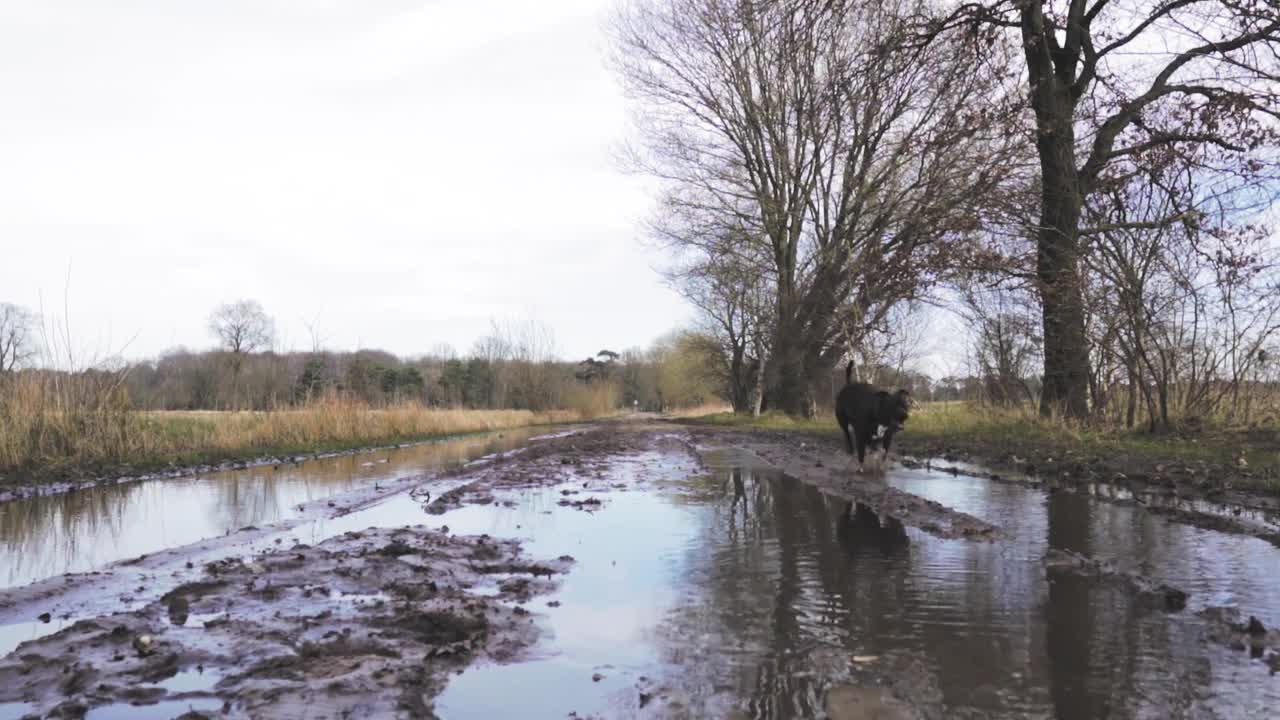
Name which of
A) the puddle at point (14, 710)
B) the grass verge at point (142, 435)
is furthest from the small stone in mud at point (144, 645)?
the grass verge at point (142, 435)

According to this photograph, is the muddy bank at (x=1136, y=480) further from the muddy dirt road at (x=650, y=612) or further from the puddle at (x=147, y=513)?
the puddle at (x=147, y=513)

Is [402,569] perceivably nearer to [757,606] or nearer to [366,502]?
[757,606]

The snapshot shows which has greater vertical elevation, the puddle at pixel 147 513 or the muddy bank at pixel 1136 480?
the muddy bank at pixel 1136 480

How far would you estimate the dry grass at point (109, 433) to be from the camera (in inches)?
484

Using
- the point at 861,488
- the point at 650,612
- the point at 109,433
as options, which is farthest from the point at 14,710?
the point at 109,433

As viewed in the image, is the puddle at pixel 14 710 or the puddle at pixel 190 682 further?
A: the puddle at pixel 190 682

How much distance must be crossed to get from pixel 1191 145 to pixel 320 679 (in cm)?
1542

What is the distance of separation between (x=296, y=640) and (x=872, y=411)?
366 inches

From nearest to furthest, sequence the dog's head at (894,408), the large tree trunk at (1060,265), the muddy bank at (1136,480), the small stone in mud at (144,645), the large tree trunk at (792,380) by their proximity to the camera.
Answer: the small stone in mud at (144,645) → the muddy bank at (1136,480) → the dog's head at (894,408) → the large tree trunk at (1060,265) → the large tree trunk at (792,380)

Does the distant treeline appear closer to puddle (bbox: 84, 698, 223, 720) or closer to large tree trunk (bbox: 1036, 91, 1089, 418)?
puddle (bbox: 84, 698, 223, 720)

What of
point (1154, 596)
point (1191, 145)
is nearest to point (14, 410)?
point (1154, 596)

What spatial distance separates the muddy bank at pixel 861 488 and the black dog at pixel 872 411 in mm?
443

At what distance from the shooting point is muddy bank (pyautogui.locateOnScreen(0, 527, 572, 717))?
9.73ft

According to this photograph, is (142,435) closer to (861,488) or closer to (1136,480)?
(861,488)
